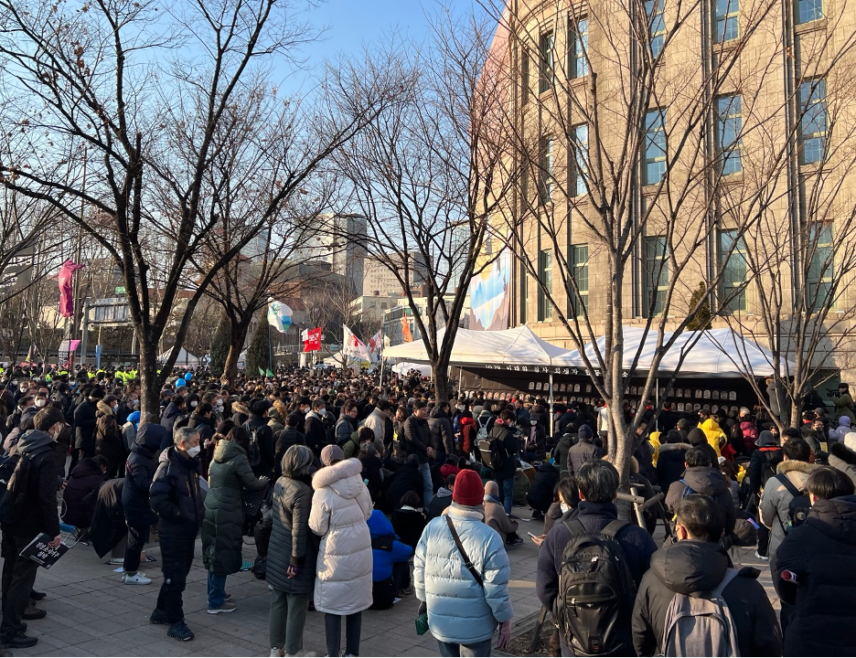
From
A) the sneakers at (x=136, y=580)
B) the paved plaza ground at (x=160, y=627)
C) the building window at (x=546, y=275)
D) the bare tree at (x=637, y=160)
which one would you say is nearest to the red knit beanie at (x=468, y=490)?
the paved plaza ground at (x=160, y=627)

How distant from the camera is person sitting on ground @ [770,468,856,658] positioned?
11.3 feet

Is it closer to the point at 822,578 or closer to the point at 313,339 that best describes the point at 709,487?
the point at 822,578

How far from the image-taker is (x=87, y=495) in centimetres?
737

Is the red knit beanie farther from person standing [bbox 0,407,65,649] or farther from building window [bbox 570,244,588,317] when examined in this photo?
building window [bbox 570,244,588,317]

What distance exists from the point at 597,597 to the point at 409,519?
4245 millimetres

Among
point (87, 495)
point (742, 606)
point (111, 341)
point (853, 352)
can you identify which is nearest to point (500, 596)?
point (742, 606)

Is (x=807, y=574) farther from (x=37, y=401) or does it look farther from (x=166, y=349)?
(x=166, y=349)

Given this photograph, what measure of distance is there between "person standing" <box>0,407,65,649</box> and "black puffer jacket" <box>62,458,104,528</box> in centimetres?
210

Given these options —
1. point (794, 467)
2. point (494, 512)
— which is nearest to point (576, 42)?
point (794, 467)

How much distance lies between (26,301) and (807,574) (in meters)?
33.0

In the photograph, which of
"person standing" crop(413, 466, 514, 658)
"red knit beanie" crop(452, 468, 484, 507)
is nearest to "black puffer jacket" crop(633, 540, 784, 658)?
"person standing" crop(413, 466, 514, 658)

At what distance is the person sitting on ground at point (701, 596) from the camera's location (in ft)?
9.39

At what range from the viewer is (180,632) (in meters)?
5.39

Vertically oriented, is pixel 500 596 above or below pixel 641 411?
below
